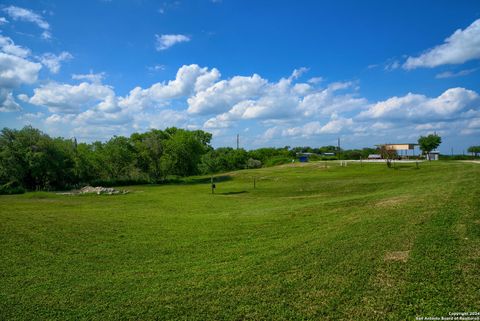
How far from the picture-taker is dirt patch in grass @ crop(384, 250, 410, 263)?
7.19m

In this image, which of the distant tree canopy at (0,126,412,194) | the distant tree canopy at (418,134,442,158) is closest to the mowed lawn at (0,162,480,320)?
the distant tree canopy at (0,126,412,194)

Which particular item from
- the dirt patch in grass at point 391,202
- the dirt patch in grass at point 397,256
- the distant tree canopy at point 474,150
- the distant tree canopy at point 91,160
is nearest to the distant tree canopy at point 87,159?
the distant tree canopy at point 91,160

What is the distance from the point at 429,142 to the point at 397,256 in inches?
2464

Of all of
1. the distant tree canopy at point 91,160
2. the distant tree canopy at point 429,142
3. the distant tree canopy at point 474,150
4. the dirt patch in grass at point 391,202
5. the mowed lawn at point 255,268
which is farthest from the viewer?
the distant tree canopy at point 474,150

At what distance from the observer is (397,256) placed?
740cm

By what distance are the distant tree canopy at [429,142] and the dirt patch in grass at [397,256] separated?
6230 cm

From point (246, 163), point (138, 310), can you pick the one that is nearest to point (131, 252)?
point (138, 310)

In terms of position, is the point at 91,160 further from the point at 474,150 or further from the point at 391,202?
the point at 474,150

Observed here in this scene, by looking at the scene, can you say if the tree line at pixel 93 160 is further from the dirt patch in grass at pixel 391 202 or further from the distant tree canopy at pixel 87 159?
the dirt patch in grass at pixel 391 202

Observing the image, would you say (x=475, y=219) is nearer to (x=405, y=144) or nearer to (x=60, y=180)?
(x=60, y=180)

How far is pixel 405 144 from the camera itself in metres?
71.6

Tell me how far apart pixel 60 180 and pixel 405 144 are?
245ft

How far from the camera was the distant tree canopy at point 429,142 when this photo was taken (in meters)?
58.6

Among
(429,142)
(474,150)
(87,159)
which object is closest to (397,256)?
(87,159)
